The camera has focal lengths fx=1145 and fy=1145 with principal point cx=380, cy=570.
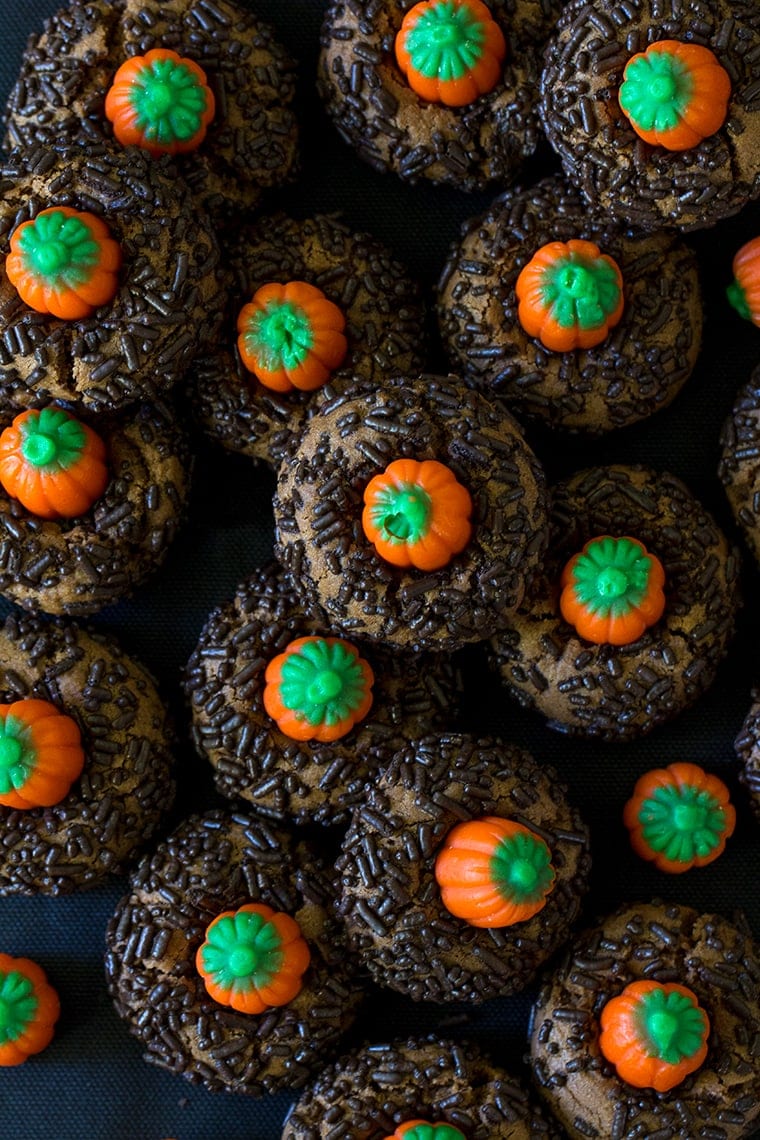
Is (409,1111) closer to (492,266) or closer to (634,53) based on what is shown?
(492,266)

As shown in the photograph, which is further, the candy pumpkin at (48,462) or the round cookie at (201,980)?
the round cookie at (201,980)

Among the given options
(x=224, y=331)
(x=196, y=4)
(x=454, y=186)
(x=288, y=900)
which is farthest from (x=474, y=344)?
(x=288, y=900)

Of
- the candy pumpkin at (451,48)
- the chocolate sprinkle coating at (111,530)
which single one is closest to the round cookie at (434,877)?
the chocolate sprinkle coating at (111,530)

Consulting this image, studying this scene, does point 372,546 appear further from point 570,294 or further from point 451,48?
point 451,48

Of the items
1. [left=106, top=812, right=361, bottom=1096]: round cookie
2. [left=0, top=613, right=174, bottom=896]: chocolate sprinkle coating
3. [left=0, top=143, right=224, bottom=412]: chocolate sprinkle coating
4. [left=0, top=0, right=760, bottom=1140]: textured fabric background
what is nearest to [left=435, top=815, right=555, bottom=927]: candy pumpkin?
[left=106, top=812, right=361, bottom=1096]: round cookie

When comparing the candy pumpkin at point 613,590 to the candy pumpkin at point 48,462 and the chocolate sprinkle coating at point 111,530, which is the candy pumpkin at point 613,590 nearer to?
the chocolate sprinkle coating at point 111,530

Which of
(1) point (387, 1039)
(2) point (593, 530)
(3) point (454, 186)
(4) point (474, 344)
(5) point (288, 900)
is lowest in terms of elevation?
(1) point (387, 1039)

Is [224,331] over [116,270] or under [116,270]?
under
